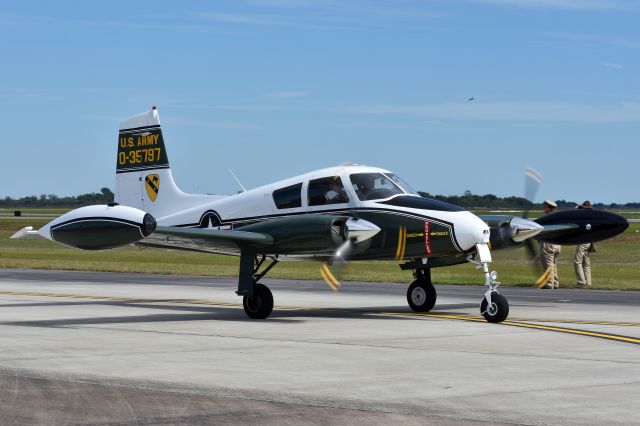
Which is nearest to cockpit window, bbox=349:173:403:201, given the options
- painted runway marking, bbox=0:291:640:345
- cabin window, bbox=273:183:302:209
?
cabin window, bbox=273:183:302:209

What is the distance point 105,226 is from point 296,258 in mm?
4741

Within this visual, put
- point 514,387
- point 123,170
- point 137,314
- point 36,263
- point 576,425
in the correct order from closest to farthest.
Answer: point 576,425, point 514,387, point 137,314, point 123,170, point 36,263

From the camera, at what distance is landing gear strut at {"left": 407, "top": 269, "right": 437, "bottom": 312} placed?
75.8ft

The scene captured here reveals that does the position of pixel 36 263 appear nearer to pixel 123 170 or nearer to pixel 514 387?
pixel 123 170

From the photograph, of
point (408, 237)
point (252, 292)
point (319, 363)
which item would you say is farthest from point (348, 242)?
point (319, 363)

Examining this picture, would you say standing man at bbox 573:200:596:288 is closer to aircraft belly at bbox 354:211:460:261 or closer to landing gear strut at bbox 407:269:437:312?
landing gear strut at bbox 407:269:437:312

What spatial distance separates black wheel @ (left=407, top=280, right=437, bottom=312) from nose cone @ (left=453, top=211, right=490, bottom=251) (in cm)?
300

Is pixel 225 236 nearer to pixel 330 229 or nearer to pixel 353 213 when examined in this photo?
pixel 330 229

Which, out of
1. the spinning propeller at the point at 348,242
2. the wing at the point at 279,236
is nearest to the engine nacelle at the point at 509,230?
the spinning propeller at the point at 348,242

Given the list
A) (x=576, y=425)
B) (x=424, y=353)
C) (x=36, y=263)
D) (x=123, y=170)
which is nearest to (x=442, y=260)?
(x=424, y=353)

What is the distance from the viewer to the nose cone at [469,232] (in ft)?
66.4

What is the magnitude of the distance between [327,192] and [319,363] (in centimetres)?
794

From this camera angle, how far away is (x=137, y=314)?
75.7 ft

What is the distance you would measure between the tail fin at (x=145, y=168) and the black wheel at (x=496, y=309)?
32.5ft
